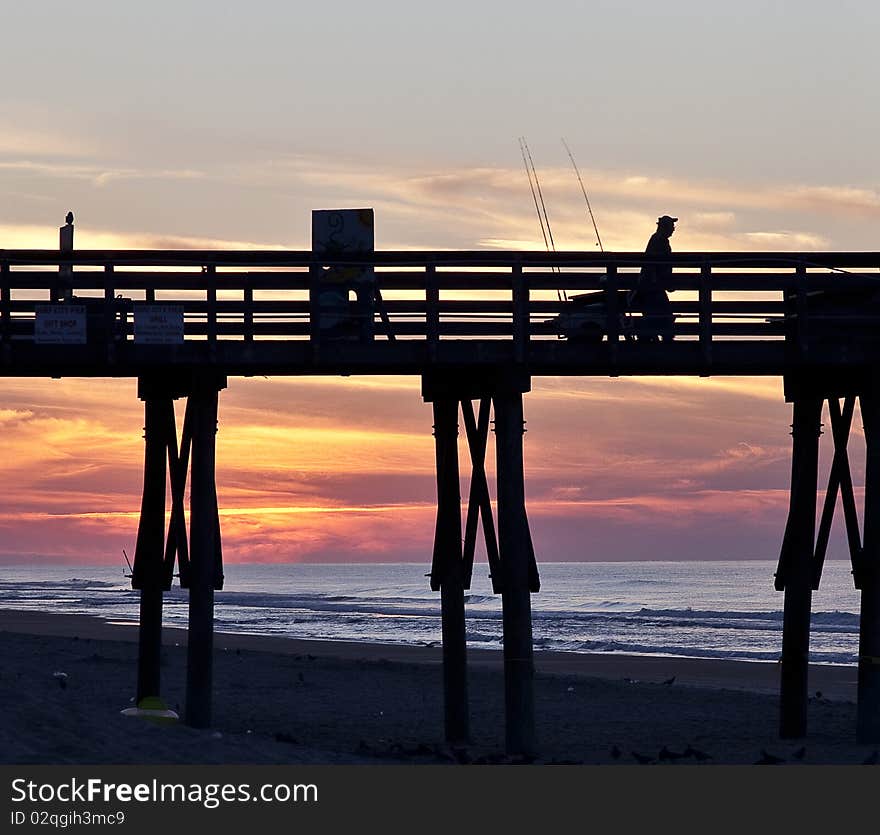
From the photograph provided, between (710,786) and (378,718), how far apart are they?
28.3 feet

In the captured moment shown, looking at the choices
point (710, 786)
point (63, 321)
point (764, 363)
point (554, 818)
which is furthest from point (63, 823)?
point (764, 363)

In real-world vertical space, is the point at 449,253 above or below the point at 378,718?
above

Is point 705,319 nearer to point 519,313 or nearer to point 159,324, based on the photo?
point 519,313

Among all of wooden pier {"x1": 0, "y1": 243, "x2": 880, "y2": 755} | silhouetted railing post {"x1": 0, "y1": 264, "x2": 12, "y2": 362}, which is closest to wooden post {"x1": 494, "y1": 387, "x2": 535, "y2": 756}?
wooden pier {"x1": 0, "y1": 243, "x2": 880, "y2": 755}

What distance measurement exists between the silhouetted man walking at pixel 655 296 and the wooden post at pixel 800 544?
2753mm

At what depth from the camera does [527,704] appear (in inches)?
688

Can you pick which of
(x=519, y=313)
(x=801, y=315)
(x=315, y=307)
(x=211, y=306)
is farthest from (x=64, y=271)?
(x=801, y=315)

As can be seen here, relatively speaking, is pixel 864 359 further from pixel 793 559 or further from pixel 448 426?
pixel 448 426

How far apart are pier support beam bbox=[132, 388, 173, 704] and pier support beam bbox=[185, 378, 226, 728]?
98 cm

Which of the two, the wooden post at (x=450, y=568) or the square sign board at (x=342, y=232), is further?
the wooden post at (x=450, y=568)

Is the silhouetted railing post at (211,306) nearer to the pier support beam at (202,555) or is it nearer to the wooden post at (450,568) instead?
the pier support beam at (202,555)

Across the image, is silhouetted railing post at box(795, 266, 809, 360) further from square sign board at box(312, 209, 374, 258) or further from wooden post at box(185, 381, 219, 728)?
wooden post at box(185, 381, 219, 728)

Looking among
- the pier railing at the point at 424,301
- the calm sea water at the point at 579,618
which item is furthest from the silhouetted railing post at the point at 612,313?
the calm sea water at the point at 579,618

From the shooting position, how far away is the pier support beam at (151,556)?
18750 mm
